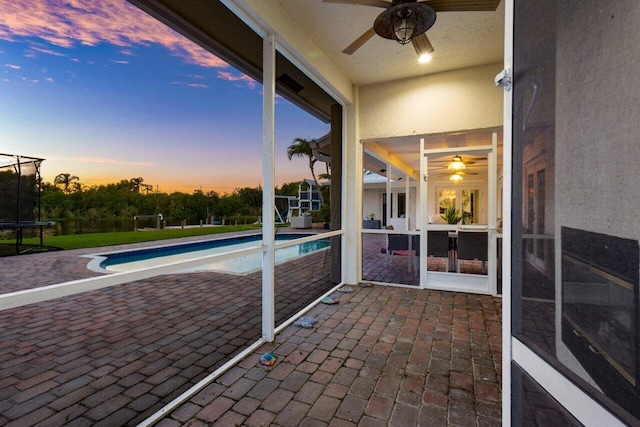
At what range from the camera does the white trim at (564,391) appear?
28.7 inches

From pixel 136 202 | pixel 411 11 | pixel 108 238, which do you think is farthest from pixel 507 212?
pixel 108 238

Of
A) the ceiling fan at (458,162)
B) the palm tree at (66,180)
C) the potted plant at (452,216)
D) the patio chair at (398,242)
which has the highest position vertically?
the ceiling fan at (458,162)

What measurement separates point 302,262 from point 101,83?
18.7 ft

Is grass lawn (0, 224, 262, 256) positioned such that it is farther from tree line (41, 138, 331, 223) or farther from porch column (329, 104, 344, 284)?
porch column (329, 104, 344, 284)

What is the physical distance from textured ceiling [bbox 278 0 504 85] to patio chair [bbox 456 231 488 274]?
2.46m

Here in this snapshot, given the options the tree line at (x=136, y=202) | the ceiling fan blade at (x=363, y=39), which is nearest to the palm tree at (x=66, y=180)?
the tree line at (x=136, y=202)

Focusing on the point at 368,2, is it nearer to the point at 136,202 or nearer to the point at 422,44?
the point at 422,44

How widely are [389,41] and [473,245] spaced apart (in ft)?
10.5

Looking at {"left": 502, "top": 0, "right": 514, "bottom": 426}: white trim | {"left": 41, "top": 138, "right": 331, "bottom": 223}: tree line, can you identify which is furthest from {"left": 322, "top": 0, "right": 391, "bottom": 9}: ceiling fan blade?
{"left": 41, "top": 138, "right": 331, "bottom": 223}: tree line

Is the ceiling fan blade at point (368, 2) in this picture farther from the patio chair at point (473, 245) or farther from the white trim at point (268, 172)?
the patio chair at point (473, 245)

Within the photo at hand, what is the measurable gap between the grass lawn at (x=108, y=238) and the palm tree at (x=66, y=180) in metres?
2.47

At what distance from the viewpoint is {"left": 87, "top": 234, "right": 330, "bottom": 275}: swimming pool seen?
223 inches

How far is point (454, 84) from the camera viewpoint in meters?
4.18

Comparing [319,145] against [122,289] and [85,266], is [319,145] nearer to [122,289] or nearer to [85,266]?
[122,289]
